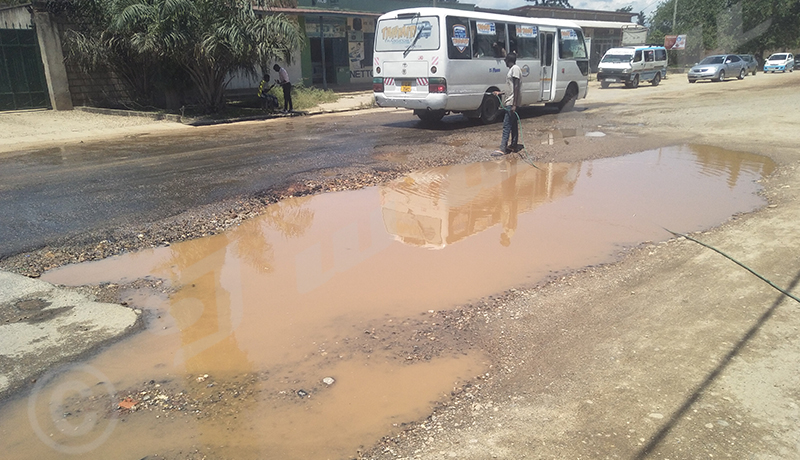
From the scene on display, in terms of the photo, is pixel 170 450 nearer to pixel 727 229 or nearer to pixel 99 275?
pixel 99 275

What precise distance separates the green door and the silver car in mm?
30299

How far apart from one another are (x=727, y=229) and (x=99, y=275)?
641 cm

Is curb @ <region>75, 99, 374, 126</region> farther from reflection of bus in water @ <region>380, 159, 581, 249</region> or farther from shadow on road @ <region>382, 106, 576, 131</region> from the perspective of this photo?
reflection of bus in water @ <region>380, 159, 581, 249</region>

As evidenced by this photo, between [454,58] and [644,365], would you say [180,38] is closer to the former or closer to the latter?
[454,58]

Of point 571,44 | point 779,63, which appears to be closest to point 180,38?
point 571,44

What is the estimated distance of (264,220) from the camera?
6688 mm

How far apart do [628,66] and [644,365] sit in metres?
26.5

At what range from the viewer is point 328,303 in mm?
4652

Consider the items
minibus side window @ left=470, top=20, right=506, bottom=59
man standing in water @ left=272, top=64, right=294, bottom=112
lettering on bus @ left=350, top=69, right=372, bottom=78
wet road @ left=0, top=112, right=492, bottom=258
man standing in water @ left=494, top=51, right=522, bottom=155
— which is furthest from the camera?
lettering on bus @ left=350, top=69, right=372, bottom=78

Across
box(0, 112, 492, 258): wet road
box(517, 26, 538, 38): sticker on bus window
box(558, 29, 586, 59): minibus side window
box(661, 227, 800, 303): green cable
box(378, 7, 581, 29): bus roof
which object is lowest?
box(661, 227, 800, 303): green cable

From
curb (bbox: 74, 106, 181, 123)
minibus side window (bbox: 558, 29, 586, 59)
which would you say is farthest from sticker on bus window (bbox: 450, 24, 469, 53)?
curb (bbox: 74, 106, 181, 123)

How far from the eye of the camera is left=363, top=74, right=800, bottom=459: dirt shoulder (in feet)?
9.27

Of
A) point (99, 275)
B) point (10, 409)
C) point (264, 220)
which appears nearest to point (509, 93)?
point (264, 220)

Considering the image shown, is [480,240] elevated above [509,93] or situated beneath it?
situated beneath
